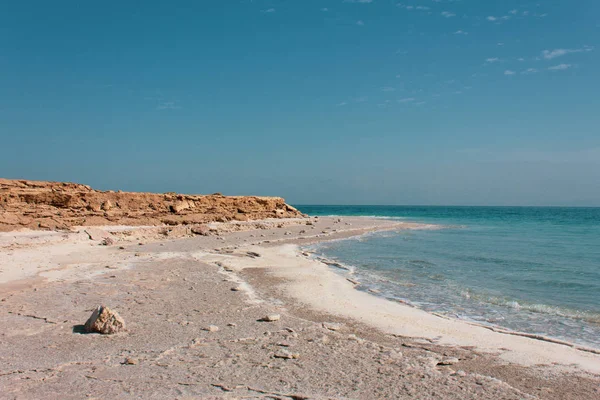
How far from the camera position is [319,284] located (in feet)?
30.5

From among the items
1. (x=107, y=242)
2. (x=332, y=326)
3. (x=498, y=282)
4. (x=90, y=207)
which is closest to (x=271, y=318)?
(x=332, y=326)

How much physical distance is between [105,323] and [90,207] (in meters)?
18.5

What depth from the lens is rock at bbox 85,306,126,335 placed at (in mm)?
5109

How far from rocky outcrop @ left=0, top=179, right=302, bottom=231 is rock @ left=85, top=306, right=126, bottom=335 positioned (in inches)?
521

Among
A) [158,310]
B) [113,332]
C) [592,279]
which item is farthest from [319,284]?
[592,279]

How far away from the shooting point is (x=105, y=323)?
5.13 m

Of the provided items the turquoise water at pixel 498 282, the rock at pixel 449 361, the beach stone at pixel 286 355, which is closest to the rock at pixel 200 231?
the turquoise water at pixel 498 282

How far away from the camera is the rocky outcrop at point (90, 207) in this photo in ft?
58.5

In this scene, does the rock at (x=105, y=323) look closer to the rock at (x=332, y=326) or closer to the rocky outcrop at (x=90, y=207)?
the rock at (x=332, y=326)

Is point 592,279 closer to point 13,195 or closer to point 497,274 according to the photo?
point 497,274

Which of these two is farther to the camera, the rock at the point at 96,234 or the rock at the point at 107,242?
the rock at the point at 96,234

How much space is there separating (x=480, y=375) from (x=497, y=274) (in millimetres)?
7997

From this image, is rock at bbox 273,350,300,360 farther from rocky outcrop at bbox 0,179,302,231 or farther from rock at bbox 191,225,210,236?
rock at bbox 191,225,210,236

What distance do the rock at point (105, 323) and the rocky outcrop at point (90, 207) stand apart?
43.4ft
